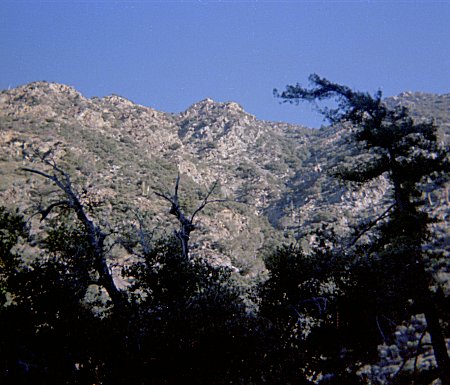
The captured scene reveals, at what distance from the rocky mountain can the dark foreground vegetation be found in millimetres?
18807

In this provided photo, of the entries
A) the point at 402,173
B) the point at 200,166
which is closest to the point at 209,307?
the point at 402,173

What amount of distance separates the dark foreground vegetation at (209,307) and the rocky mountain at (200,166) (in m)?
18.8

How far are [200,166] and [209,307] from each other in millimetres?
76309

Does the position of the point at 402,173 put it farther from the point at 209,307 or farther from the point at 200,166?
the point at 200,166

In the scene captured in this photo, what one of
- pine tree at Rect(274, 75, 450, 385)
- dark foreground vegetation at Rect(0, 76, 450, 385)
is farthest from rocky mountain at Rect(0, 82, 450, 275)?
pine tree at Rect(274, 75, 450, 385)

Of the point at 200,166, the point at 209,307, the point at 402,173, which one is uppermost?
the point at 200,166

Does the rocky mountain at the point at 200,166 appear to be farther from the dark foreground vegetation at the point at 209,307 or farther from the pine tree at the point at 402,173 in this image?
the pine tree at the point at 402,173

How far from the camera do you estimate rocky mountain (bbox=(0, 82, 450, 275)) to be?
5000 centimetres

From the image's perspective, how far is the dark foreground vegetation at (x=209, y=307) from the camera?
30.6 ft

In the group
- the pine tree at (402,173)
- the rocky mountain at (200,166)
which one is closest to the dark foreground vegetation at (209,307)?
the pine tree at (402,173)

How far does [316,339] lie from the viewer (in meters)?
13.7

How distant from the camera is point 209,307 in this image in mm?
11891

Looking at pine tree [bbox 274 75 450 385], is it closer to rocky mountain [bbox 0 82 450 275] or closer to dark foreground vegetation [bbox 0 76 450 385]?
dark foreground vegetation [bbox 0 76 450 385]

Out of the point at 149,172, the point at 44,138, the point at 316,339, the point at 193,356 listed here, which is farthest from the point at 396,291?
the point at 44,138
